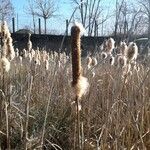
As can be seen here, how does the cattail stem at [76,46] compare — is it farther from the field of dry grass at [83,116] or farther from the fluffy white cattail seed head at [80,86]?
the field of dry grass at [83,116]

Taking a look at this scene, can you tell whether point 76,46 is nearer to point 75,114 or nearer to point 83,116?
point 75,114

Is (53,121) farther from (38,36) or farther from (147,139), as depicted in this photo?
(38,36)

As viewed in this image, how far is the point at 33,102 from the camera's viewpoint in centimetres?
358

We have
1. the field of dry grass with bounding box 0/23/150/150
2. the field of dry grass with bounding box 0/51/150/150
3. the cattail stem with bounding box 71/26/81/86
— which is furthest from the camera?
the field of dry grass with bounding box 0/51/150/150

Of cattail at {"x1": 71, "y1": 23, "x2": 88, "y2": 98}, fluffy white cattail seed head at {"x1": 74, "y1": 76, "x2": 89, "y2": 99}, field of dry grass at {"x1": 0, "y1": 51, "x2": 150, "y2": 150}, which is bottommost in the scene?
field of dry grass at {"x1": 0, "y1": 51, "x2": 150, "y2": 150}

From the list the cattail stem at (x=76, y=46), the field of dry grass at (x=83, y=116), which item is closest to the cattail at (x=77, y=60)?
the cattail stem at (x=76, y=46)

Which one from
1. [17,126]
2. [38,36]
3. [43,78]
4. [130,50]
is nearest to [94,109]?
[17,126]

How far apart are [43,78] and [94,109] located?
1.32 m

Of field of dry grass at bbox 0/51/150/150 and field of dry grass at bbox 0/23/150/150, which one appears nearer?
field of dry grass at bbox 0/23/150/150

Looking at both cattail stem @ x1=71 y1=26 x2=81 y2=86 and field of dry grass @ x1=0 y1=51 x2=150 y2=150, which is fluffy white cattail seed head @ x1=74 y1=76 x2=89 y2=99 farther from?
field of dry grass @ x1=0 y1=51 x2=150 y2=150

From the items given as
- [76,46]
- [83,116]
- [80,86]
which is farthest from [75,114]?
[83,116]

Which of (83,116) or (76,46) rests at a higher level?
(76,46)

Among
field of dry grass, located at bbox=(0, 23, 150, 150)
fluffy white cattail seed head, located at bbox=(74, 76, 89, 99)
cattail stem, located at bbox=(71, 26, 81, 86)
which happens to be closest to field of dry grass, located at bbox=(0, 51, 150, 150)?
field of dry grass, located at bbox=(0, 23, 150, 150)

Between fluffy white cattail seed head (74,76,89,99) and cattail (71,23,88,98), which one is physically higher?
cattail (71,23,88,98)
